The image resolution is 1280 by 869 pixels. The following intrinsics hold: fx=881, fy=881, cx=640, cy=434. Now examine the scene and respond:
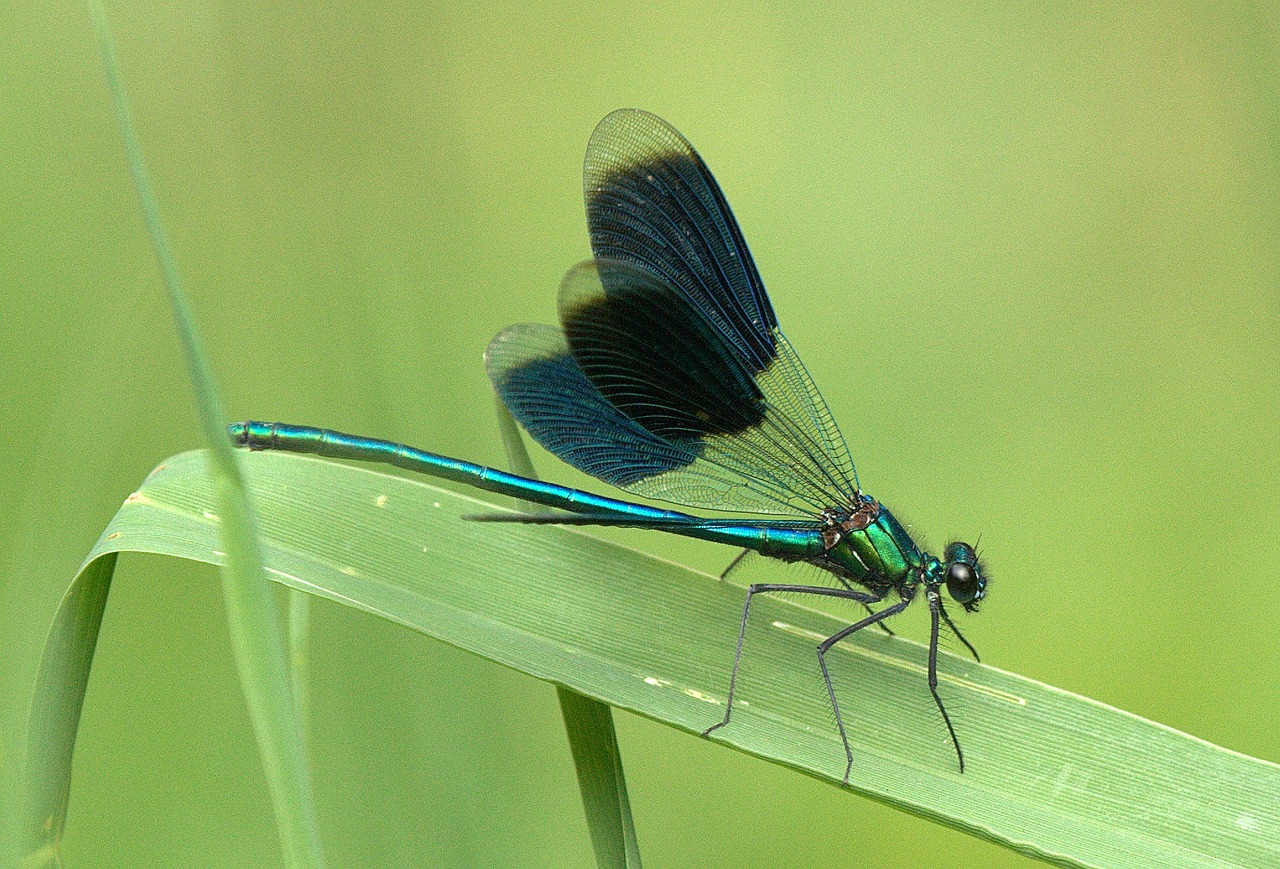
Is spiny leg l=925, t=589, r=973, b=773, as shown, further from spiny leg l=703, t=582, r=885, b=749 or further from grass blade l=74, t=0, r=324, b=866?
grass blade l=74, t=0, r=324, b=866

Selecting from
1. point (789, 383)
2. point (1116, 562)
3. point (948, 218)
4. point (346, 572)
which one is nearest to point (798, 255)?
point (948, 218)

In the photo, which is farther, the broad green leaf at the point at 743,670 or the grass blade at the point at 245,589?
the broad green leaf at the point at 743,670

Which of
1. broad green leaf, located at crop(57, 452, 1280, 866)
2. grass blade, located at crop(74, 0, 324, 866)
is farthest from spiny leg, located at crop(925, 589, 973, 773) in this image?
grass blade, located at crop(74, 0, 324, 866)

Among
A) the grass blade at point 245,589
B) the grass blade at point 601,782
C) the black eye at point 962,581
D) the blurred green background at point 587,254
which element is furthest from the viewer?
the blurred green background at point 587,254

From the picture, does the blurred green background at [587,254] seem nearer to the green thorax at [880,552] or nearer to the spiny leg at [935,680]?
the spiny leg at [935,680]

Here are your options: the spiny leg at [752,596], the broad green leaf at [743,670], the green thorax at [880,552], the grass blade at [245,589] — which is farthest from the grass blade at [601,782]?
the green thorax at [880,552]

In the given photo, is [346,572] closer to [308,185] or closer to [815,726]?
[815,726]

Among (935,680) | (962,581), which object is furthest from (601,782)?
(962,581)

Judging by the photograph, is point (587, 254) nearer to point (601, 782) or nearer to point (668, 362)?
point (668, 362)
